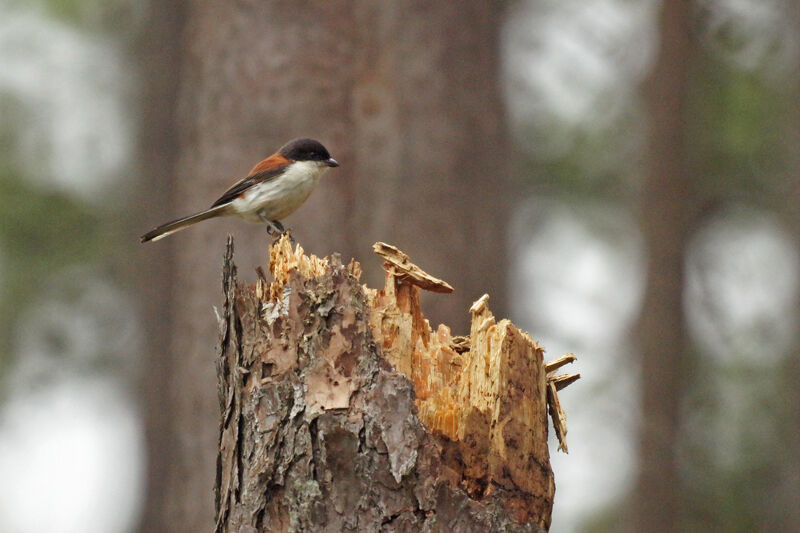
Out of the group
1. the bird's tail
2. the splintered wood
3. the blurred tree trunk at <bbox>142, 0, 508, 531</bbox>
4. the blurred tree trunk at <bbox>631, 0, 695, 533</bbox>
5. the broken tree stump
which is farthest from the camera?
the blurred tree trunk at <bbox>631, 0, 695, 533</bbox>

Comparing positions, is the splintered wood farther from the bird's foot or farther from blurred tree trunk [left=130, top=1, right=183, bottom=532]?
blurred tree trunk [left=130, top=1, right=183, bottom=532]

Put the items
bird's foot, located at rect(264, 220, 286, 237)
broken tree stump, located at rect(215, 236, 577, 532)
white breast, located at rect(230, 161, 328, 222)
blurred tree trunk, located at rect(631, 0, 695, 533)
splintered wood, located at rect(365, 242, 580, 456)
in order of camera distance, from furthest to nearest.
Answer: blurred tree trunk, located at rect(631, 0, 695, 533) → bird's foot, located at rect(264, 220, 286, 237) → white breast, located at rect(230, 161, 328, 222) → splintered wood, located at rect(365, 242, 580, 456) → broken tree stump, located at rect(215, 236, 577, 532)

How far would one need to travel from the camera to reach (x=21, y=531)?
12.7 m

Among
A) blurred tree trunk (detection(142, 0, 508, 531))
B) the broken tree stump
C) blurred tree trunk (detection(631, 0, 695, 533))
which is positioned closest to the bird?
blurred tree trunk (detection(142, 0, 508, 531))

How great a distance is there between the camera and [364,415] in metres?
3.77

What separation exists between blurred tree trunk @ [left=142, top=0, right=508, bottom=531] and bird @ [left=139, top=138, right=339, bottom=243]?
5.61ft

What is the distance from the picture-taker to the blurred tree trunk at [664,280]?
37.6ft

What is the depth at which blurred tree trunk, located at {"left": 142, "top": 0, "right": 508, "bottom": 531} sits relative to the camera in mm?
9047

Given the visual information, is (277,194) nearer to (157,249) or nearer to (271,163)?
(271,163)

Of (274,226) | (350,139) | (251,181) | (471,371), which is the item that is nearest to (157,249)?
(350,139)

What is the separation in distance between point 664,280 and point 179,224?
255 inches

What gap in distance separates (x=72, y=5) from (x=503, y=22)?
6.96 metres

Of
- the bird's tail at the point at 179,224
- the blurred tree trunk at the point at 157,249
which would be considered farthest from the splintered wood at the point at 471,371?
the blurred tree trunk at the point at 157,249

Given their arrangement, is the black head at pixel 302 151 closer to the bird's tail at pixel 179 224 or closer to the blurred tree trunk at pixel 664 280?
the bird's tail at pixel 179 224
